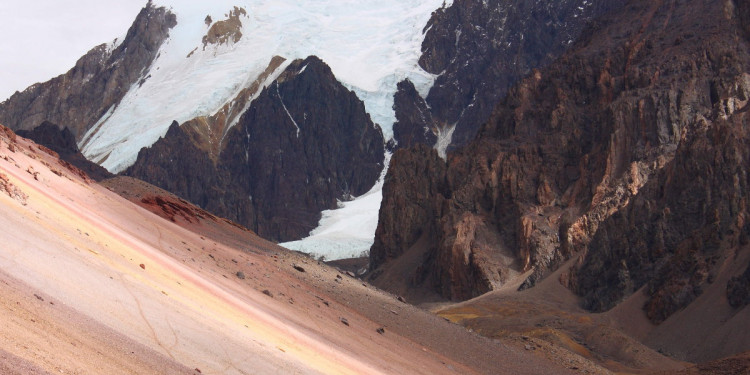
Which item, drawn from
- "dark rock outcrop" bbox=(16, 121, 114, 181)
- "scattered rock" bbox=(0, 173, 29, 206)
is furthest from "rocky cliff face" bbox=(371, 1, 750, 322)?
"scattered rock" bbox=(0, 173, 29, 206)

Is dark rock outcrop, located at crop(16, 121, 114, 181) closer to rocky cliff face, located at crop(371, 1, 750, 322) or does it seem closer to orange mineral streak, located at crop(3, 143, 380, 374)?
rocky cliff face, located at crop(371, 1, 750, 322)

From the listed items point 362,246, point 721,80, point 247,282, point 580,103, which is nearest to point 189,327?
point 247,282

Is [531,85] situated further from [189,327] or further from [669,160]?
[189,327]

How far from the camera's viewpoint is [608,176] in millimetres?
101875

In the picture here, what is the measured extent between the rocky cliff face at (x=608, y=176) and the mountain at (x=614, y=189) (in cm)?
19

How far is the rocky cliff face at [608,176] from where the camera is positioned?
81.2m

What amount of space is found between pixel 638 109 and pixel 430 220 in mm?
35585

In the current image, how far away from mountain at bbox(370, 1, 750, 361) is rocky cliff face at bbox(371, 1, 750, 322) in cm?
19

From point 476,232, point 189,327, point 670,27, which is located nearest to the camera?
point 189,327

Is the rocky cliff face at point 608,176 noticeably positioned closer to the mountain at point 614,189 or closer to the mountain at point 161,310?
the mountain at point 614,189

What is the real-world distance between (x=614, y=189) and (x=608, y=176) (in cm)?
414

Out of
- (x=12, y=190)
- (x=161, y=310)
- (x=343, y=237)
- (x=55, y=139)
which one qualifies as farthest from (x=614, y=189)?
(x=343, y=237)

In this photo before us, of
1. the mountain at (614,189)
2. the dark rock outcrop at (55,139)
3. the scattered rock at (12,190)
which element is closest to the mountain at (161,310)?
the scattered rock at (12,190)

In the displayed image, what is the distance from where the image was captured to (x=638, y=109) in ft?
341
